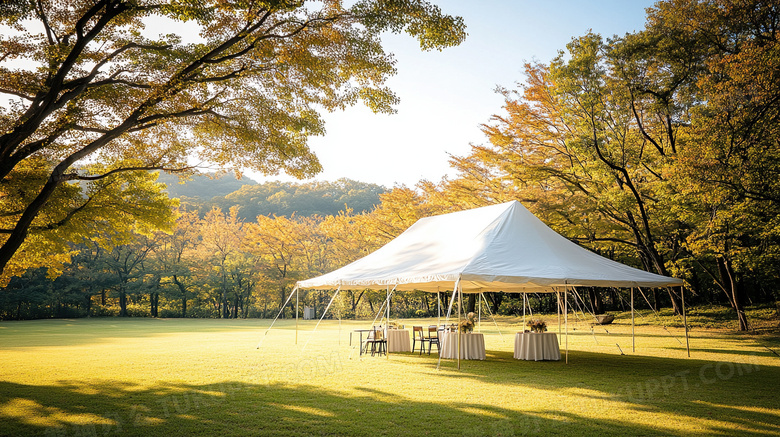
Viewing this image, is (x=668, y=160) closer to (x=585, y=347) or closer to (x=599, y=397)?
(x=585, y=347)

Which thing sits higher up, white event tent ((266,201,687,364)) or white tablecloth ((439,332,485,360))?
white event tent ((266,201,687,364))

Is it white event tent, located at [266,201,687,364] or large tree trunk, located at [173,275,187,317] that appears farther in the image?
large tree trunk, located at [173,275,187,317]

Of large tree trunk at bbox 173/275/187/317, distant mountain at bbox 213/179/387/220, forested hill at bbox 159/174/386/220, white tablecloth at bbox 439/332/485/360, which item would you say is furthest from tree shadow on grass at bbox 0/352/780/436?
distant mountain at bbox 213/179/387/220

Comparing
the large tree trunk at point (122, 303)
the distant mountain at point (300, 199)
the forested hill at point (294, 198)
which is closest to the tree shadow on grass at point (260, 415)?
the large tree trunk at point (122, 303)

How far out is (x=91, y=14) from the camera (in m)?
6.74

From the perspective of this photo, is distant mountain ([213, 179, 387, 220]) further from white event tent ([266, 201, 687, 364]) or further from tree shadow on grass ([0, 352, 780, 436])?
tree shadow on grass ([0, 352, 780, 436])

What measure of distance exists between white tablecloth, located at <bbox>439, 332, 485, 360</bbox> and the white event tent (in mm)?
1204

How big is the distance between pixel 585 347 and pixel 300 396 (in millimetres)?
9723

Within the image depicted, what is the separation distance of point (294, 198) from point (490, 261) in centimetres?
4597

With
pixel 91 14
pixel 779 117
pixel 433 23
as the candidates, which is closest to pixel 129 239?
pixel 91 14

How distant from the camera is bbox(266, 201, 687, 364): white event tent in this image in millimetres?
8695

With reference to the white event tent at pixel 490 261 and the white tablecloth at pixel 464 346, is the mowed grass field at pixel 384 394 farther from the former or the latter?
the white event tent at pixel 490 261

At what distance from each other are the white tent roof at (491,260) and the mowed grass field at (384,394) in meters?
1.68

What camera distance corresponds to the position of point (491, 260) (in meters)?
9.02
